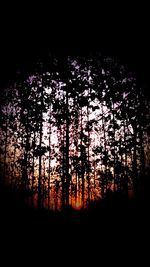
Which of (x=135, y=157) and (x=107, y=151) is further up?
(x=107, y=151)

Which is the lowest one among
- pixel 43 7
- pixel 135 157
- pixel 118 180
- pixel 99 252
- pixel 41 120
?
pixel 99 252

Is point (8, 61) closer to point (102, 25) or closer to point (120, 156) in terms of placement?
point (102, 25)

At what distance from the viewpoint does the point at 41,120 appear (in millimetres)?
18797

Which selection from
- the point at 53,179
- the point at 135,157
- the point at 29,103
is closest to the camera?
the point at 135,157

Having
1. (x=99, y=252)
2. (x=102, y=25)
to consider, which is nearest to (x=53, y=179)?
(x=99, y=252)

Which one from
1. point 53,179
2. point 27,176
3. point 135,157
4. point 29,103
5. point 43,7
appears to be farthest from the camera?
point 53,179

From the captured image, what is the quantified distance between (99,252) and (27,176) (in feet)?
48.8

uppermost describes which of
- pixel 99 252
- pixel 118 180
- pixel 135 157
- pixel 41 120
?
pixel 41 120

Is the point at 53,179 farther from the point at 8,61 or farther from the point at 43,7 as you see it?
the point at 43,7

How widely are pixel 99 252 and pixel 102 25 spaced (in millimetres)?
6734

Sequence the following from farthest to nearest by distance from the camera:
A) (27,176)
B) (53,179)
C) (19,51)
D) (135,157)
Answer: (53,179)
(27,176)
(135,157)
(19,51)

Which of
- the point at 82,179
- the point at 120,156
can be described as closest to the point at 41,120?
A: the point at 82,179

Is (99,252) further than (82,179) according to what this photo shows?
No

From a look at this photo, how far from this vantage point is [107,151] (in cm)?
2020
